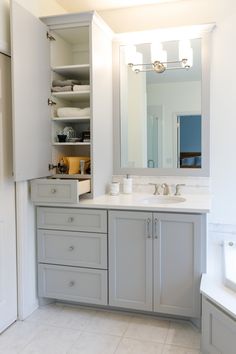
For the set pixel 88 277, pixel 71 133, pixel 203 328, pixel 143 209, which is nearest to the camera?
pixel 203 328

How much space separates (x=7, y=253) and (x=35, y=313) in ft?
1.84

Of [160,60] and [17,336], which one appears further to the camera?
[160,60]

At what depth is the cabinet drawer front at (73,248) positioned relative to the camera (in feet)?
8.05

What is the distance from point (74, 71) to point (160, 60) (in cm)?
72

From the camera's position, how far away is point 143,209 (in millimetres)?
2338

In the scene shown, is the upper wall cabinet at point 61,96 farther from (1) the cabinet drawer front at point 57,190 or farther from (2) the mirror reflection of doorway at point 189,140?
(2) the mirror reflection of doorway at point 189,140

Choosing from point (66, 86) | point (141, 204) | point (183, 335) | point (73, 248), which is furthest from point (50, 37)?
point (183, 335)

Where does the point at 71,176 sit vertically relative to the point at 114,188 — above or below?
above

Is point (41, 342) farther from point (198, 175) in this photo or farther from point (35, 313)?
point (198, 175)

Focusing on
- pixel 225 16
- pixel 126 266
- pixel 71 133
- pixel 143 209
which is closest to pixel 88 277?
→ pixel 126 266

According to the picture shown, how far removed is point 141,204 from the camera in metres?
2.42

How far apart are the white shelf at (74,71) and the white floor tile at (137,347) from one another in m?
1.98

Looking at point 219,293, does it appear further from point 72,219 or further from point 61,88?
point 61,88

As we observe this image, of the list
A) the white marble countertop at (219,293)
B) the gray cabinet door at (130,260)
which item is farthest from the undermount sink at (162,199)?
the white marble countertop at (219,293)
